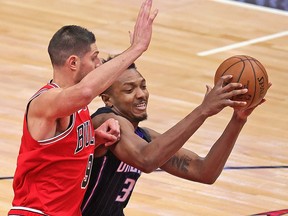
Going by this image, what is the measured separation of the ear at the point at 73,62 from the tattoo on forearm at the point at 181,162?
116 cm

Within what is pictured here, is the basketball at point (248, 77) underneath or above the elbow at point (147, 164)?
above

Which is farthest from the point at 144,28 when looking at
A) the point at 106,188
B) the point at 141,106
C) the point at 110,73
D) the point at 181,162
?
the point at 181,162

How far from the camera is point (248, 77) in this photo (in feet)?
18.2

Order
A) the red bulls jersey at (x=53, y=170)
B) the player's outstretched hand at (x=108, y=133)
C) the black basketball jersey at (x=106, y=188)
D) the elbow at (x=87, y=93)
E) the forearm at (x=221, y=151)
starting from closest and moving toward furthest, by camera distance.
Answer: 1. the elbow at (x=87, y=93)
2. the red bulls jersey at (x=53, y=170)
3. the player's outstretched hand at (x=108, y=133)
4. the forearm at (x=221, y=151)
5. the black basketball jersey at (x=106, y=188)

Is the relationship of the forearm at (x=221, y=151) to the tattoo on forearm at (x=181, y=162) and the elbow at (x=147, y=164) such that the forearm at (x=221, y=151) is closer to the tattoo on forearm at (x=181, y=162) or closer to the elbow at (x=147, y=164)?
the tattoo on forearm at (x=181, y=162)

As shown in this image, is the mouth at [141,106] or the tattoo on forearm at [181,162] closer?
the mouth at [141,106]

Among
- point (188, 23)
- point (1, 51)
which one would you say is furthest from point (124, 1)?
point (1, 51)

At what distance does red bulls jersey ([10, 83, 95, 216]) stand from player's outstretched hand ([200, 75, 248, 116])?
2.49 ft

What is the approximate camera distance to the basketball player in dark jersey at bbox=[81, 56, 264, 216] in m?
5.57

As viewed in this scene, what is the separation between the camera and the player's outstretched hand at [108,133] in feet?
18.5

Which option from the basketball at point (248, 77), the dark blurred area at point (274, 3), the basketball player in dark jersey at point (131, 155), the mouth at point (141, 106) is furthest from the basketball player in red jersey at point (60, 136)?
the dark blurred area at point (274, 3)

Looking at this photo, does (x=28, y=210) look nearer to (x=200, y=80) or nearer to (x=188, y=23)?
(x=200, y=80)

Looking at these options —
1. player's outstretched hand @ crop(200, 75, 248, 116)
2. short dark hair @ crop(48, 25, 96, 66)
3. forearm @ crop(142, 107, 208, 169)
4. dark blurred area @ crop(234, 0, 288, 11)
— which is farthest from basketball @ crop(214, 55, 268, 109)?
dark blurred area @ crop(234, 0, 288, 11)

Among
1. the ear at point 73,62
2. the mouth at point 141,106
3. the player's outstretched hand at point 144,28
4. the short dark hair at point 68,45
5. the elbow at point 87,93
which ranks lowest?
the mouth at point 141,106
